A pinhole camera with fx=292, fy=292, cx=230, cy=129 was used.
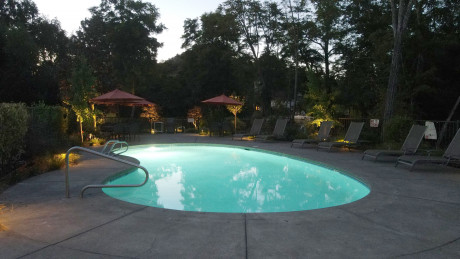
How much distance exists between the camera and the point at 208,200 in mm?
5531

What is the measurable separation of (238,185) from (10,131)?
4.58m

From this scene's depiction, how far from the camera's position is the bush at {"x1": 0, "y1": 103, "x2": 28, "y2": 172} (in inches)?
203

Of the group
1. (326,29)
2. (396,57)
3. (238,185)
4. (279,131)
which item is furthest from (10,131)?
(326,29)

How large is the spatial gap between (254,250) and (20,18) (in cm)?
2623

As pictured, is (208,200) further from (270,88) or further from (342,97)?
(270,88)

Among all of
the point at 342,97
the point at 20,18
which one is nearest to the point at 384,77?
the point at 342,97

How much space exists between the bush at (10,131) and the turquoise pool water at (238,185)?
1869mm

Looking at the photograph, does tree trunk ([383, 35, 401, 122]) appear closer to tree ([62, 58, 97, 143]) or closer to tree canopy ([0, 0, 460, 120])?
tree canopy ([0, 0, 460, 120])

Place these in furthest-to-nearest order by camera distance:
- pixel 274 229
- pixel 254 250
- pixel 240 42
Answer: pixel 240 42
pixel 274 229
pixel 254 250

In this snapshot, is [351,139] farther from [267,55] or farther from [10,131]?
[267,55]

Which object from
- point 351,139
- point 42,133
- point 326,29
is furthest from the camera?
point 326,29

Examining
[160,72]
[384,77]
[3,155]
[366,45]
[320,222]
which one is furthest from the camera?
[160,72]

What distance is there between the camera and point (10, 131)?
17.5ft

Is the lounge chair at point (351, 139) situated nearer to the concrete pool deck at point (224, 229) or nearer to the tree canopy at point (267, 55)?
the tree canopy at point (267, 55)
